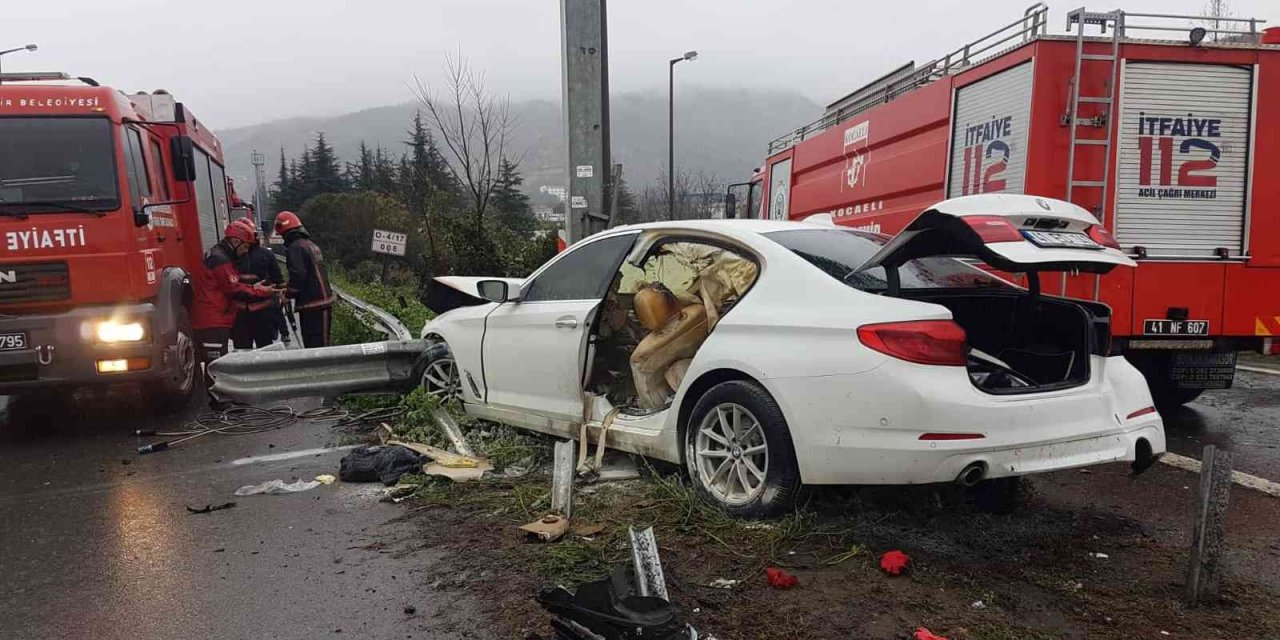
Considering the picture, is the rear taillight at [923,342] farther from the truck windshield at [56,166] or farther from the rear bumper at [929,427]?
the truck windshield at [56,166]

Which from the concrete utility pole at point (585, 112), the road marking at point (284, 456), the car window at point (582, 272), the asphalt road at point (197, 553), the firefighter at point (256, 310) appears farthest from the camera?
the concrete utility pole at point (585, 112)

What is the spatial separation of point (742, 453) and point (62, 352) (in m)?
5.24

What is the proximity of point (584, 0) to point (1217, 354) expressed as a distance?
686 cm

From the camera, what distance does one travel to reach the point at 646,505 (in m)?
4.18

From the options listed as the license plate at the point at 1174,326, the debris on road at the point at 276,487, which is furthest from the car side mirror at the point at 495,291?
the license plate at the point at 1174,326

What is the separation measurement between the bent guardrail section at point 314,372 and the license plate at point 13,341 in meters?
1.24

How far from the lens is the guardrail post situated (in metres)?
2.95

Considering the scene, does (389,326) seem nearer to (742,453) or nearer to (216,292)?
(216,292)

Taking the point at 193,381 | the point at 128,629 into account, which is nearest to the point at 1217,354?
the point at 128,629

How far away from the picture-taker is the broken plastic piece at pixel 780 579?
321cm

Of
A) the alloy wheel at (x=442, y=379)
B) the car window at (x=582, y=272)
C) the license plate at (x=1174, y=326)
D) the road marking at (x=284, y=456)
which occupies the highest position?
the car window at (x=582, y=272)

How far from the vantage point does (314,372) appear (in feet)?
21.3

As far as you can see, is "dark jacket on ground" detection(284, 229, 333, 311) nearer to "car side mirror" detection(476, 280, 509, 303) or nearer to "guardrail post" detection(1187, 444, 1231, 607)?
"car side mirror" detection(476, 280, 509, 303)

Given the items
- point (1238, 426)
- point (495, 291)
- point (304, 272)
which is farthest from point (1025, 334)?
point (304, 272)
